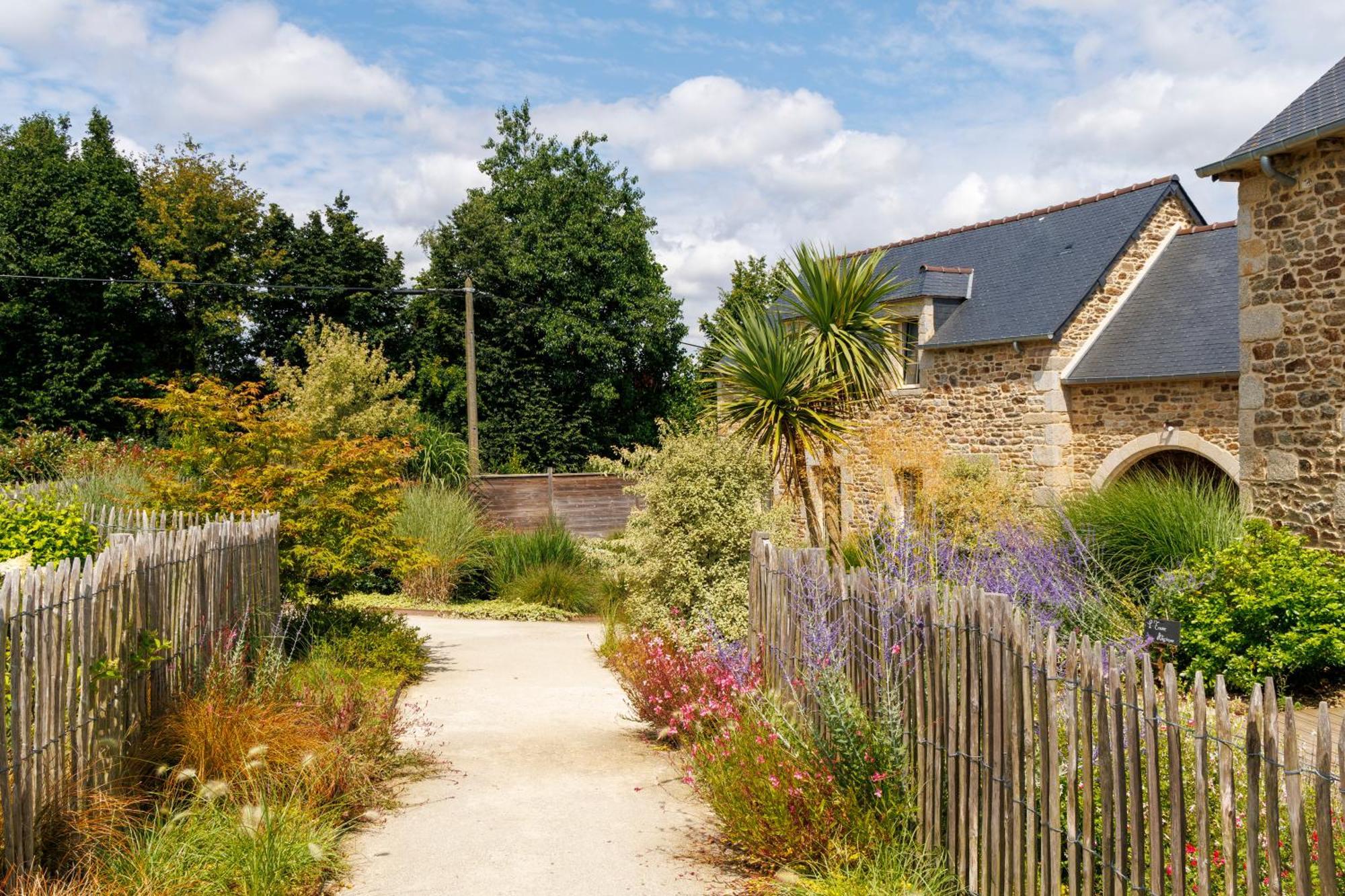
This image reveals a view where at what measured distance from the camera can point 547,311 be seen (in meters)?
31.1

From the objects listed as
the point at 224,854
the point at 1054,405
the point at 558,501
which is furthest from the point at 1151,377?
the point at 224,854

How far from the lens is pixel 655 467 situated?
941 cm

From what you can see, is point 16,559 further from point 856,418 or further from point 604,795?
point 856,418

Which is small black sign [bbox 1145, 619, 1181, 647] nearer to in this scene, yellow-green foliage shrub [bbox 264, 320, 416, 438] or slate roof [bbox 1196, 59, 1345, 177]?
slate roof [bbox 1196, 59, 1345, 177]

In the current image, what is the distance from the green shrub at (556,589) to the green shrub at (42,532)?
764cm

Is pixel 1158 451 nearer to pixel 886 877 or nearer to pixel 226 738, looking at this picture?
pixel 886 877

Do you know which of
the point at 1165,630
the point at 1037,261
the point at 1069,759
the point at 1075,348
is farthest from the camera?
the point at 1037,261

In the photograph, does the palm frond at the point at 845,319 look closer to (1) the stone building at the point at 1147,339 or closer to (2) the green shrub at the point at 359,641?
(1) the stone building at the point at 1147,339

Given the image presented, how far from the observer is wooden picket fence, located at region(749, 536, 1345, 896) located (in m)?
2.79

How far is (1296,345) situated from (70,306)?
89.5 ft

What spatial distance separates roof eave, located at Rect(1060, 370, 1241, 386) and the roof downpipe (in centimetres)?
330

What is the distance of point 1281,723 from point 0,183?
33.3m

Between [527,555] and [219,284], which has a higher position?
[219,284]

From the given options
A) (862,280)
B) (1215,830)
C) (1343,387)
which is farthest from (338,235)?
(1215,830)
